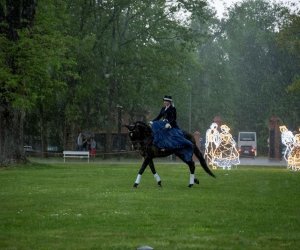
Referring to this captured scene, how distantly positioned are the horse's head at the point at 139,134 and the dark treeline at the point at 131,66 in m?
12.4

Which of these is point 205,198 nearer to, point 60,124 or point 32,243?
point 32,243

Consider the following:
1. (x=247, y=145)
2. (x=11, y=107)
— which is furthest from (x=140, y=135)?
(x=247, y=145)

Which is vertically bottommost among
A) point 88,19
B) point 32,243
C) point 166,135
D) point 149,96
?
point 32,243

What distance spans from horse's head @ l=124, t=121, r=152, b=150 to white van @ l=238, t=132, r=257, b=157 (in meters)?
47.7

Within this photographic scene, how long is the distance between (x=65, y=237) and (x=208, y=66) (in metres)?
77.1

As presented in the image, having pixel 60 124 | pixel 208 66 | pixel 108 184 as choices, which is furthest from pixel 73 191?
pixel 208 66

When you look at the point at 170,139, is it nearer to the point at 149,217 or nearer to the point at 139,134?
the point at 139,134

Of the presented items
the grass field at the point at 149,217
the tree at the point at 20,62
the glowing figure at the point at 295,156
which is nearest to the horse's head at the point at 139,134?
the grass field at the point at 149,217

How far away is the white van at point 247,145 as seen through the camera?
219 feet

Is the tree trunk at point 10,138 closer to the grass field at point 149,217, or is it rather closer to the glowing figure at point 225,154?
the glowing figure at point 225,154

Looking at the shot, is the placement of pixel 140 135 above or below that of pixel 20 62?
Result: below

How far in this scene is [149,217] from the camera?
11914 millimetres

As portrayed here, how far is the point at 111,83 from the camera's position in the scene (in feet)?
182

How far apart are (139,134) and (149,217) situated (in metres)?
7.30
